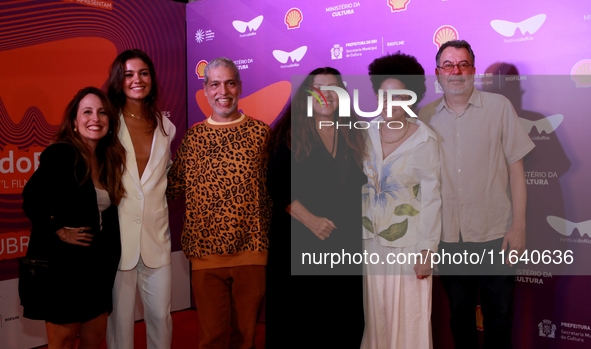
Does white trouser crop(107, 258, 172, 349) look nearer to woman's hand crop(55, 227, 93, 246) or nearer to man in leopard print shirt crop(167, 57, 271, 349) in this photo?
man in leopard print shirt crop(167, 57, 271, 349)

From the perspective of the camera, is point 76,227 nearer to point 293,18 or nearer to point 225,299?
point 225,299

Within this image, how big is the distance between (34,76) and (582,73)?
11.4ft

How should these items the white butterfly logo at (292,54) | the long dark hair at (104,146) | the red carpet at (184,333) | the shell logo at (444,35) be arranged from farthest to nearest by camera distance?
the white butterfly logo at (292,54), the red carpet at (184,333), the shell logo at (444,35), the long dark hair at (104,146)

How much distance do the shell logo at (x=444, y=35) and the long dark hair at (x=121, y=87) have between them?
174 cm

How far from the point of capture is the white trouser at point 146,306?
8.95 ft

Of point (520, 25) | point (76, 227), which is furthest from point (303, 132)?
point (520, 25)

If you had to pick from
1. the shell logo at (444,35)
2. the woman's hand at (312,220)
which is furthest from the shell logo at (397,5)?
the woman's hand at (312,220)

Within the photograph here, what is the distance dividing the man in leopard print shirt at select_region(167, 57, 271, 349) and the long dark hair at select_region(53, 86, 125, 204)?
0.37m

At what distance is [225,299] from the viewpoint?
2.84 metres

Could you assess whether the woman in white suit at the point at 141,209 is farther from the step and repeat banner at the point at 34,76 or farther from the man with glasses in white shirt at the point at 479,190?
the man with glasses in white shirt at the point at 479,190

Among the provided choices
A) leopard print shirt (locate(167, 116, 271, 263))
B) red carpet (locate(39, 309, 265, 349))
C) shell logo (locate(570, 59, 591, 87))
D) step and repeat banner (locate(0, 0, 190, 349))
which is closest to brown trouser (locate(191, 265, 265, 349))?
leopard print shirt (locate(167, 116, 271, 263))

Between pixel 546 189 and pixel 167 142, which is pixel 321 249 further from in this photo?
pixel 546 189

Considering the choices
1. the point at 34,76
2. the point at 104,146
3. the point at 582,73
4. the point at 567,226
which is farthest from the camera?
the point at 34,76

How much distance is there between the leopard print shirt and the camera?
2.75 metres
